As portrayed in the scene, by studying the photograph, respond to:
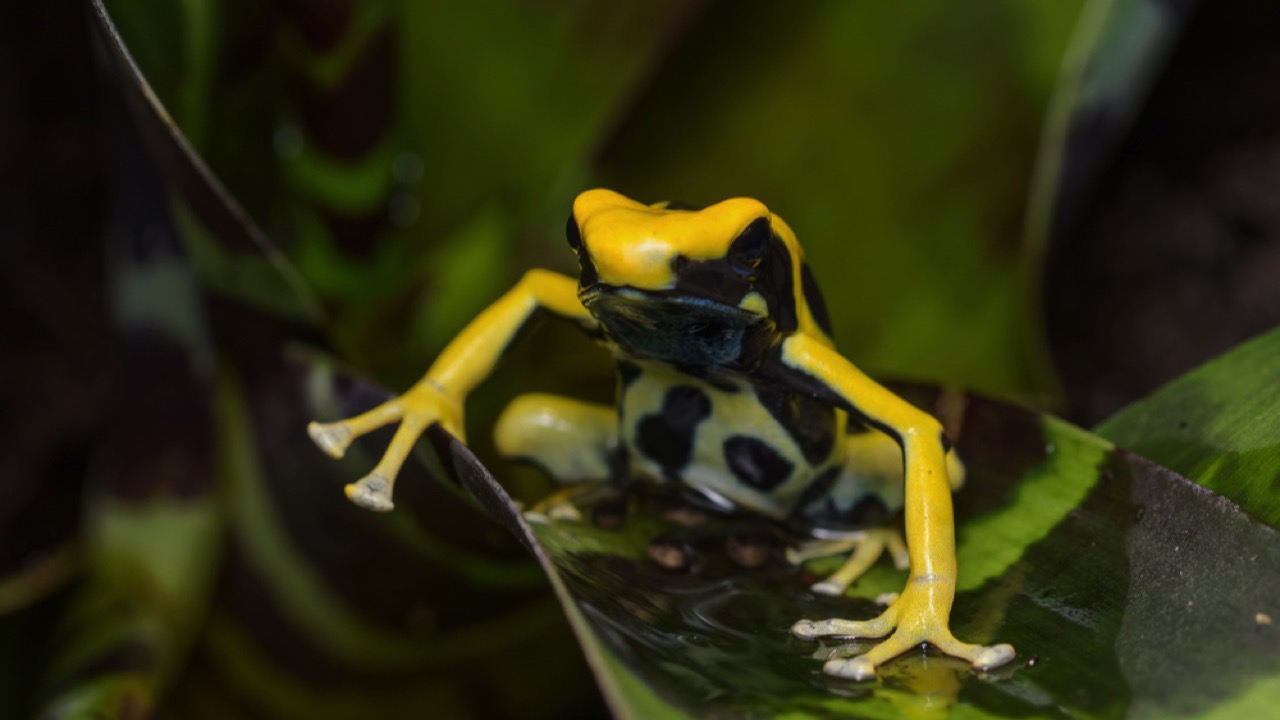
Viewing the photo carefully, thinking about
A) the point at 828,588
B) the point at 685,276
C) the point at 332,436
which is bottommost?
the point at 332,436

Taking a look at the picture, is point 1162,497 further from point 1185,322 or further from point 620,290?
point 1185,322

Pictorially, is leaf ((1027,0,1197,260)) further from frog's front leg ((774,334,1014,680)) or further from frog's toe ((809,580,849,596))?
frog's toe ((809,580,849,596))

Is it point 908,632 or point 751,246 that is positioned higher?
point 751,246

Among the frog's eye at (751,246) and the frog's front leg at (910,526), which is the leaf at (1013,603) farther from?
the frog's eye at (751,246)

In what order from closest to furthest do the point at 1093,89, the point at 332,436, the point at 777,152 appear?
the point at 332,436 < the point at 1093,89 < the point at 777,152

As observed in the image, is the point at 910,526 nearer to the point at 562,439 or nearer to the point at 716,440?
the point at 716,440

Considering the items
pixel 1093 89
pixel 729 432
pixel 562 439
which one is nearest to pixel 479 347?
pixel 562 439

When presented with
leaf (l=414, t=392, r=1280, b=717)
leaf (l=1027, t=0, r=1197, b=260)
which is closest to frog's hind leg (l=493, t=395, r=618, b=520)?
leaf (l=414, t=392, r=1280, b=717)
